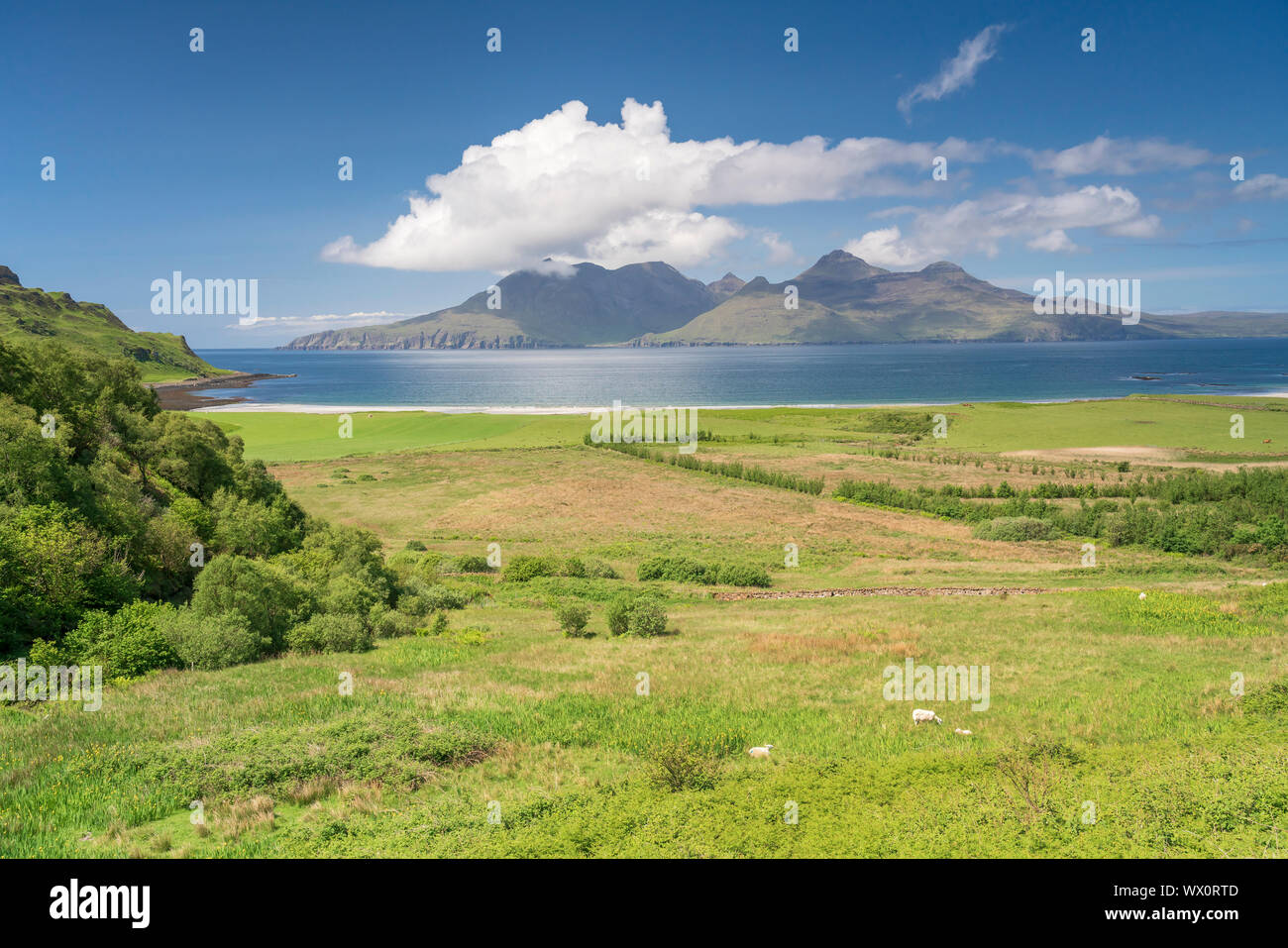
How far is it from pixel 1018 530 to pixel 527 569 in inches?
1603

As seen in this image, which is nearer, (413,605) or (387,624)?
(387,624)

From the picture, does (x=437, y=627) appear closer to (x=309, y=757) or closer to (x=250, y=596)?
(x=250, y=596)

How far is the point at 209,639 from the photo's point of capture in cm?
2033

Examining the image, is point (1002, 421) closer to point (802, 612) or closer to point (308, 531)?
point (802, 612)

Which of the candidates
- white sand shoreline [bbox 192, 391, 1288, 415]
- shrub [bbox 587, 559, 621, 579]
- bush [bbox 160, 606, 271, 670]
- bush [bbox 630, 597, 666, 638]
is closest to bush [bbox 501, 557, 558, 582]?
shrub [bbox 587, 559, 621, 579]

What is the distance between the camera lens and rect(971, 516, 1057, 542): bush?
56031 millimetres

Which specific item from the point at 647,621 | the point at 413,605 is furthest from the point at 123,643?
the point at 647,621

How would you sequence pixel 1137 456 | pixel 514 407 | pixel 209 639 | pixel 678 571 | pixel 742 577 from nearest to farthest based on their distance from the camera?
Answer: pixel 209 639
pixel 742 577
pixel 678 571
pixel 1137 456
pixel 514 407

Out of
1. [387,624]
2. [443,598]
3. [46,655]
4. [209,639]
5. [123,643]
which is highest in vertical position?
[46,655]

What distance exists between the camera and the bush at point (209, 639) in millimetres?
20172

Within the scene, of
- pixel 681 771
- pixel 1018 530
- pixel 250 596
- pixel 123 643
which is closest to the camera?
pixel 681 771

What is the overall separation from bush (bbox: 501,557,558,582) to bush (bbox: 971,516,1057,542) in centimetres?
3647

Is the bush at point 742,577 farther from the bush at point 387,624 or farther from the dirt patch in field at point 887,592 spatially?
the bush at point 387,624
